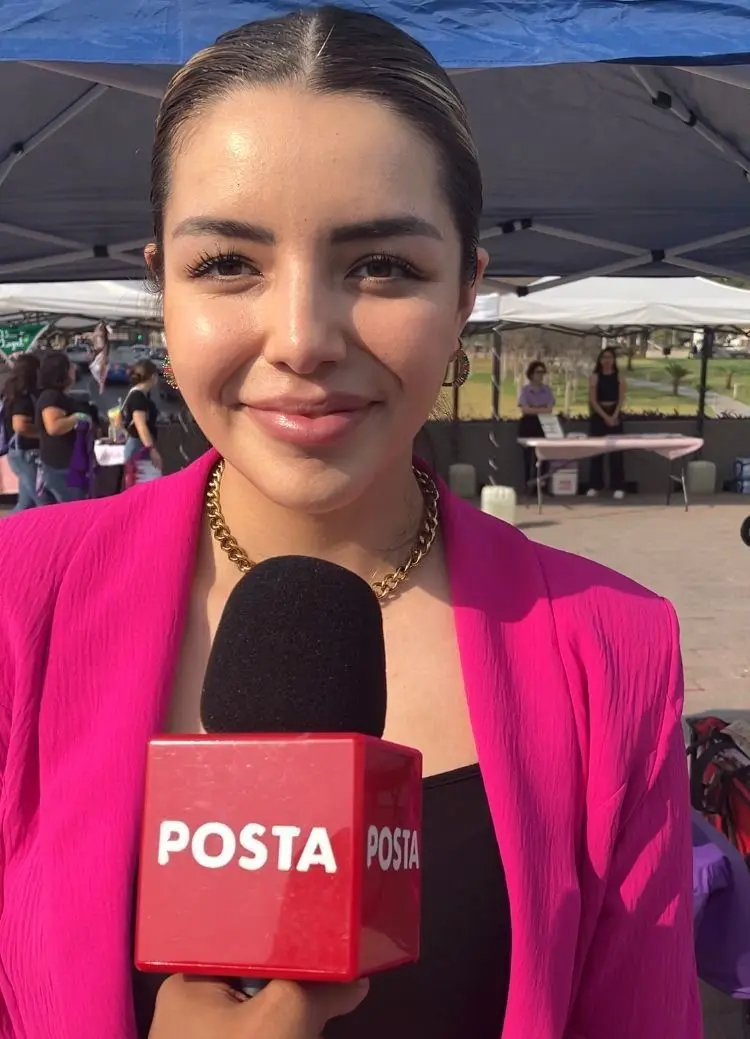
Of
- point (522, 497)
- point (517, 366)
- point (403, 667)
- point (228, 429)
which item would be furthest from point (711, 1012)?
point (517, 366)

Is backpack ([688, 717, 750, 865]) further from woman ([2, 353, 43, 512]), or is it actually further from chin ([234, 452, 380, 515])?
woman ([2, 353, 43, 512])

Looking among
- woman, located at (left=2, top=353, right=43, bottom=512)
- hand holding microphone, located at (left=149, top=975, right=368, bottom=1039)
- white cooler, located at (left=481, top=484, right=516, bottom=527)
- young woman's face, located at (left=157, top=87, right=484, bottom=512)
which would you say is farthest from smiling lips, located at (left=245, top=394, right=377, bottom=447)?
woman, located at (left=2, top=353, right=43, bottom=512)

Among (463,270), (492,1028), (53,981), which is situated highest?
(463,270)

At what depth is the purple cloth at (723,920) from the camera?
2416mm

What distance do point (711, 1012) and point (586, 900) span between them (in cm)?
218

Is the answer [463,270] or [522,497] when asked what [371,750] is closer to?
[463,270]

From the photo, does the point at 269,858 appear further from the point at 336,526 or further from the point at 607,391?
the point at 607,391

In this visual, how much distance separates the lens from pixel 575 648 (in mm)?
1165

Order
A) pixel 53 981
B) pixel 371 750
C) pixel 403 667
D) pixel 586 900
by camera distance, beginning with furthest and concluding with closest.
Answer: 1. pixel 403 667
2. pixel 586 900
3. pixel 53 981
4. pixel 371 750

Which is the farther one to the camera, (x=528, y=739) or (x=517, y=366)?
(x=517, y=366)

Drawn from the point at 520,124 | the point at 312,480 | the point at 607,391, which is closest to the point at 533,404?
the point at 607,391

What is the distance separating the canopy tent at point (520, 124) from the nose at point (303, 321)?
97cm

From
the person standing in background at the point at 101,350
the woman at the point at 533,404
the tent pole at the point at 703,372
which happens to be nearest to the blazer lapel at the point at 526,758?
the woman at the point at 533,404

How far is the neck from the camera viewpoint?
1.18 metres
